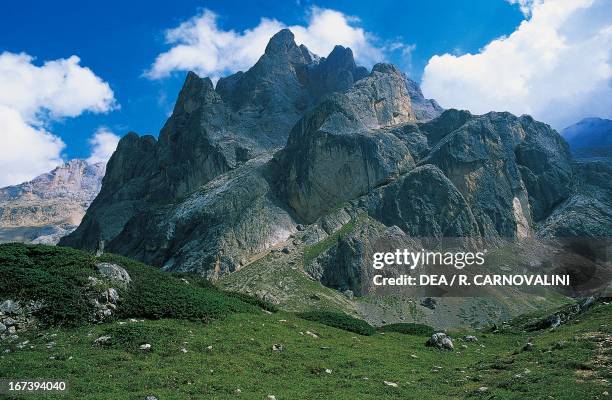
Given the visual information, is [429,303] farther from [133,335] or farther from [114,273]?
[133,335]

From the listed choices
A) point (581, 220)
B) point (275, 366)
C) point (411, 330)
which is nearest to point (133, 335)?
point (275, 366)

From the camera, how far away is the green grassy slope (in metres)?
25.8

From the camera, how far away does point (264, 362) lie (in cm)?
3180

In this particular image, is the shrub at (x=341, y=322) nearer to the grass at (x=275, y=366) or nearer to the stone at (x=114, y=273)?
the grass at (x=275, y=366)

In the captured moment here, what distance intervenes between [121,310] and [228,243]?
408ft

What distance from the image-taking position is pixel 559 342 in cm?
3488

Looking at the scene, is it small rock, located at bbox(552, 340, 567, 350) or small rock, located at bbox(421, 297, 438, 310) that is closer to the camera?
small rock, located at bbox(552, 340, 567, 350)

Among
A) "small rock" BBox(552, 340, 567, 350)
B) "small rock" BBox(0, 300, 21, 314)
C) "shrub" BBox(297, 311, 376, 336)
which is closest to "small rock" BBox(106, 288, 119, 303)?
"small rock" BBox(0, 300, 21, 314)

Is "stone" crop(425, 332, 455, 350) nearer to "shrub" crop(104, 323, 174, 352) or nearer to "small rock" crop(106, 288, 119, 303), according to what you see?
"shrub" crop(104, 323, 174, 352)

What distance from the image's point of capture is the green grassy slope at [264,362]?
2584 centimetres

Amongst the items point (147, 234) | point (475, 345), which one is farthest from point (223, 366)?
point (147, 234)

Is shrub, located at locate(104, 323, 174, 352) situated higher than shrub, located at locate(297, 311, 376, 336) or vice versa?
shrub, located at locate(104, 323, 174, 352)

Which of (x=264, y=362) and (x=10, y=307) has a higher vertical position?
(x=10, y=307)

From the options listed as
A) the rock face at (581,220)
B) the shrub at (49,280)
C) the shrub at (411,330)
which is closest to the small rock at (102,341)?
the shrub at (49,280)
